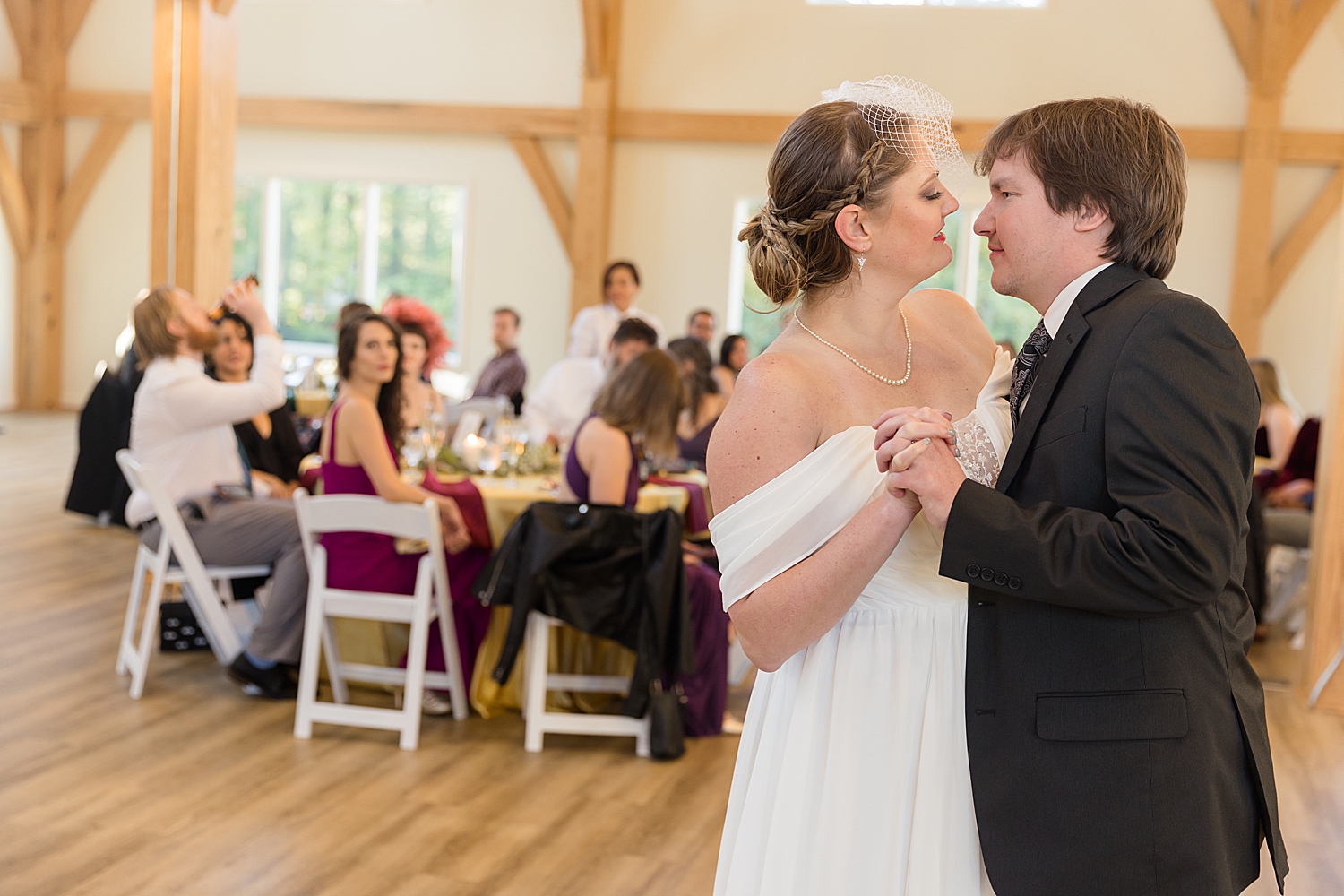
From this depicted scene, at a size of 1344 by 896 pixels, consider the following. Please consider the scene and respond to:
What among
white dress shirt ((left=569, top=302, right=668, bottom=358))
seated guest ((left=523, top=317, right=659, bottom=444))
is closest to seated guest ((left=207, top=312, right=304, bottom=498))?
seated guest ((left=523, top=317, right=659, bottom=444))

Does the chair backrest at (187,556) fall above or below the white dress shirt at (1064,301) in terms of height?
below

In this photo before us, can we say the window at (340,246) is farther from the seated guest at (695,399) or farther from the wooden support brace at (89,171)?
the seated guest at (695,399)

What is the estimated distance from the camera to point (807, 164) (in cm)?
162

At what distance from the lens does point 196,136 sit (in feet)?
20.9

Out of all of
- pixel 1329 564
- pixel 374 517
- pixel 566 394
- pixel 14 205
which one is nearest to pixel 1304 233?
pixel 1329 564

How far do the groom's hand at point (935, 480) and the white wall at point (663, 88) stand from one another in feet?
31.4

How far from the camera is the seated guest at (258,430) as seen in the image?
5422 mm

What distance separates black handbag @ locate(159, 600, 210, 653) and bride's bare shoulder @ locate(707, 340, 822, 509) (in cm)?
399

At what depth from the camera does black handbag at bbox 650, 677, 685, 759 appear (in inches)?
162

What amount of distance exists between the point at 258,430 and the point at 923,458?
496 centimetres

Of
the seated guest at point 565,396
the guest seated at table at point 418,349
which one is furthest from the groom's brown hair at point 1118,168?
the seated guest at point 565,396

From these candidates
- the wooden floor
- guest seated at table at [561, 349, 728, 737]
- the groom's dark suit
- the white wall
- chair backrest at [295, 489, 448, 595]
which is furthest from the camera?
the white wall

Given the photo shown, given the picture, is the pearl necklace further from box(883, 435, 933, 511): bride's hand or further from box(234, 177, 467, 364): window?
box(234, 177, 467, 364): window

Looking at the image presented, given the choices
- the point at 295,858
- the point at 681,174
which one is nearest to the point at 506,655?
the point at 295,858
